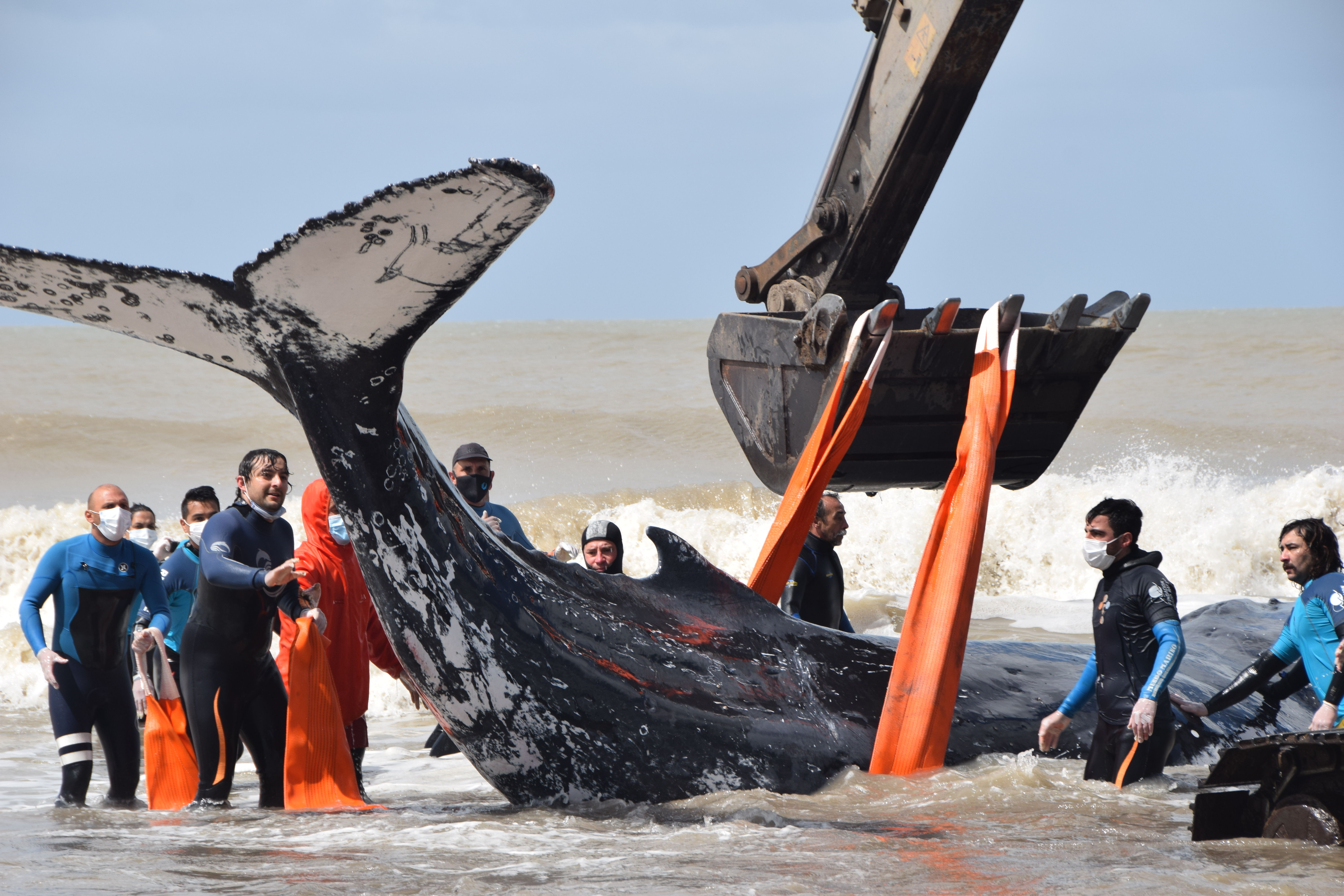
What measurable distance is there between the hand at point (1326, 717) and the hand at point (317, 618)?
14.2 feet

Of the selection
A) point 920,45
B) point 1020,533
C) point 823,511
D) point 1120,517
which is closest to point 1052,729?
point 1120,517

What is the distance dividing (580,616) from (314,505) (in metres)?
1.51

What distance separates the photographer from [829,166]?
7.48 meters

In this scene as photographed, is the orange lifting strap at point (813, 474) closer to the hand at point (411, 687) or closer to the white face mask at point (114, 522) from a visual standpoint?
the hand at point (411, 687)

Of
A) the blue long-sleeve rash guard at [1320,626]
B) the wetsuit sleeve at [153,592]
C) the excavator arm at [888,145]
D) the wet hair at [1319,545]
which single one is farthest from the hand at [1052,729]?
the wetsuit sleeve at [153,592]

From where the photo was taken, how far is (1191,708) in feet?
18.9

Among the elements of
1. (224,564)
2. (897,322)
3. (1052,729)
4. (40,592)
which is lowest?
(1052,729)

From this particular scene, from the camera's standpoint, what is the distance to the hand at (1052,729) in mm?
5785

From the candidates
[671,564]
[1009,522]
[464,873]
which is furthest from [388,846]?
[1009,522]

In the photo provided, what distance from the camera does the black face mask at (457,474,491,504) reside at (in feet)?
23.5

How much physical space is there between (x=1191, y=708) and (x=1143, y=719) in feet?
2.11

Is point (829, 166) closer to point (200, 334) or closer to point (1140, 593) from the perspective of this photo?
Answer: point (1140, 593)

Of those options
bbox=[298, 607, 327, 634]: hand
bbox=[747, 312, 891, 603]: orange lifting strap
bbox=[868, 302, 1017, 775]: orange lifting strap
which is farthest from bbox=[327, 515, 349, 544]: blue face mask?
bbox=[868, 302, 1017, 775]: orange lifting strap

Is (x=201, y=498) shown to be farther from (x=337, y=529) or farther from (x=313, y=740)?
(x=313, y=740)
